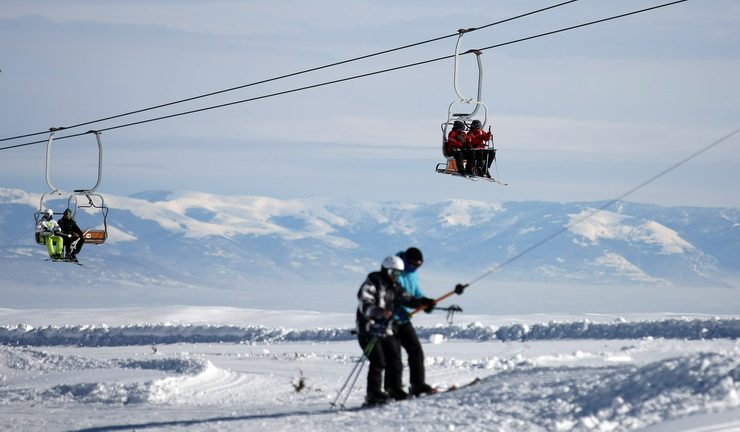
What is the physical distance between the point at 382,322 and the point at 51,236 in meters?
13.3

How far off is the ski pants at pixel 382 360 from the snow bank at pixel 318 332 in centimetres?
1392

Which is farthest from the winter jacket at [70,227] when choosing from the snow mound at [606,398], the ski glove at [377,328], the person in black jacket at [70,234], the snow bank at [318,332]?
the snow mound at [606,398]

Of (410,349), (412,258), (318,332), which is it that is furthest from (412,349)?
(318,332)

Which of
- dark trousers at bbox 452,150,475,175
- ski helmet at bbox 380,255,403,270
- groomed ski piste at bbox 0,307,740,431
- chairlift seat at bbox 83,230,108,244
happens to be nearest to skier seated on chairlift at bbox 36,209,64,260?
chairlift seat at bbox 83,230,108,244

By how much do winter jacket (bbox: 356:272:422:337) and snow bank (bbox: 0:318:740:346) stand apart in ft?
46.6

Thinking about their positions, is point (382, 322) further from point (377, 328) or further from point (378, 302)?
point (378, 302)

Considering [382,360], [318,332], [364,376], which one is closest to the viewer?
[382,360]

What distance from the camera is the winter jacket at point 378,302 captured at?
1582 centimetres

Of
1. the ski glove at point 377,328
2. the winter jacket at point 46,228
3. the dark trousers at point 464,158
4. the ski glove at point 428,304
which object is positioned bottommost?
the ski glove at point 377,328

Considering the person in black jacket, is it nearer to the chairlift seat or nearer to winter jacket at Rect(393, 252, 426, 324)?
the chairlift seat

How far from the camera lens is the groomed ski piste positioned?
14.4 m

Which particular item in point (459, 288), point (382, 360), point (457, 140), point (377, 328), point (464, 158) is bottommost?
point (382, 360)

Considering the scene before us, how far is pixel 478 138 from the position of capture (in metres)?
22.8

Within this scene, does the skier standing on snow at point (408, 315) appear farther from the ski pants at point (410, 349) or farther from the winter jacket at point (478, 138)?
the winter jacket at point (478, 138)
